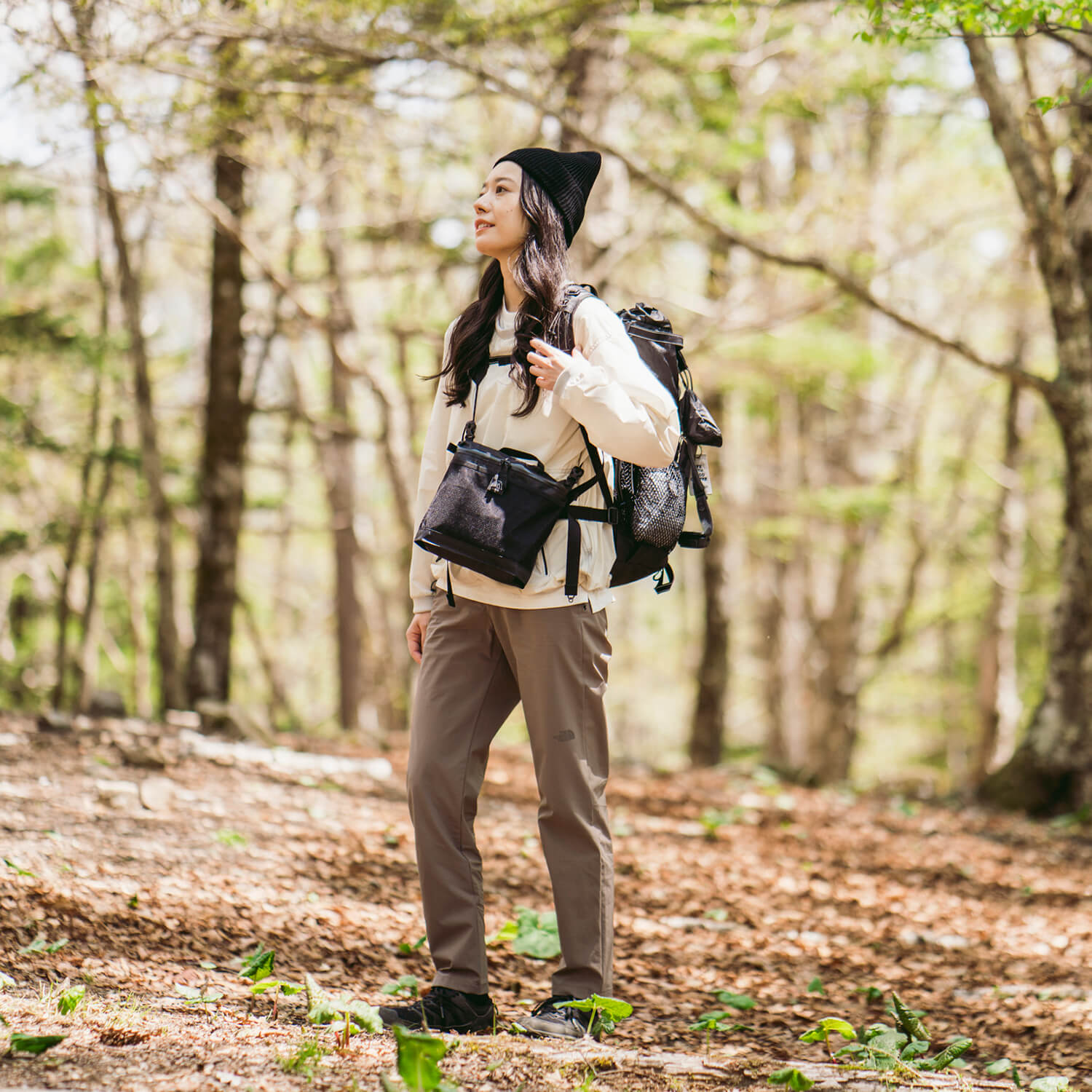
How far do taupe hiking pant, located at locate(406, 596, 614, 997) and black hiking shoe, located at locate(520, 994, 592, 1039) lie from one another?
46 millimetres

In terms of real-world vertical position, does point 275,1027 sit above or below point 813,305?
below

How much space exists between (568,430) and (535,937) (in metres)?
2.06

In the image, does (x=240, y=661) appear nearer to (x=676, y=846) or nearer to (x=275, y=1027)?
(x=676, y=846)

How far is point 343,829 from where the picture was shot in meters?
5.20

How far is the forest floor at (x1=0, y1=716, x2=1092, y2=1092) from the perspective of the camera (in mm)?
2604

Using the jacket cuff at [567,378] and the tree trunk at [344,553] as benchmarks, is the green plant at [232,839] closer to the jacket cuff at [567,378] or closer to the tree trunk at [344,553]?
the jacket cuff at [567,378]

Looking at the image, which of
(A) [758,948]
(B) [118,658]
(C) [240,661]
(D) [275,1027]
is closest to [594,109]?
(A) [758,948]

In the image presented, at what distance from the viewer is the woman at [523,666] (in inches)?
111

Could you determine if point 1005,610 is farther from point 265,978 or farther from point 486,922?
point 265,978

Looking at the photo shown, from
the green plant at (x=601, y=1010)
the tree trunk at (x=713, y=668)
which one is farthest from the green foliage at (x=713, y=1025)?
the tree trunk at (x=713, y=668)

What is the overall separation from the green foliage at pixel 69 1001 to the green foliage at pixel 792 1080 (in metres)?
1.75

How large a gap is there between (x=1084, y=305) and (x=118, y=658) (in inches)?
732

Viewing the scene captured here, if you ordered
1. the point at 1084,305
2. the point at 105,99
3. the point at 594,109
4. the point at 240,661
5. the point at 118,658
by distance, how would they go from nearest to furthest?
the point at 105,99
the point at 1084,305
the point at 594,109
the point at 118,658
the point at 240,661

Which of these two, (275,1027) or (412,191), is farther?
(412,191)
